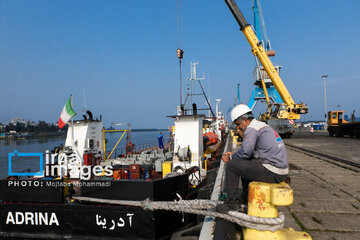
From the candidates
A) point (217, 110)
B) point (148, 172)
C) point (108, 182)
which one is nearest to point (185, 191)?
point (108, 182)

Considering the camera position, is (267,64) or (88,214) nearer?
(88,214)

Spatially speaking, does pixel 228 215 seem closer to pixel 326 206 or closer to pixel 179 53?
pixel 326 206

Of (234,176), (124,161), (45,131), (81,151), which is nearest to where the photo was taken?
(234,176)

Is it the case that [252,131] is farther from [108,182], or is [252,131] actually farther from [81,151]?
[81,151]

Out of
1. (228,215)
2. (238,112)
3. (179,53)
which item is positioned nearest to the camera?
(228,215)

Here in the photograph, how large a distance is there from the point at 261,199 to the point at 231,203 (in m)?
0.72

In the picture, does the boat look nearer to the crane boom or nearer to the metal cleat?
the metal cleat

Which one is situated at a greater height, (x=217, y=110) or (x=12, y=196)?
(x=217, y=110)

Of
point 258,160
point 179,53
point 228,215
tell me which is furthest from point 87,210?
point 179,53

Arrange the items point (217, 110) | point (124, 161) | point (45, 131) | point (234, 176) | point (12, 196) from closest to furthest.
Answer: point (234, 176), point (12, 196), point (124, 161), point (217, 110), point (45, 131)

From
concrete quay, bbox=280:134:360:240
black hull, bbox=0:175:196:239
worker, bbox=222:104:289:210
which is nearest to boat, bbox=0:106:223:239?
black hull, bbox=0:175:196:239

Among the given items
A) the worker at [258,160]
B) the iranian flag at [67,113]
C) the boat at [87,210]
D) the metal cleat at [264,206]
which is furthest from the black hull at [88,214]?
the iranian flag at [67,113]

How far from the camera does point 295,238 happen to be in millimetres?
2562

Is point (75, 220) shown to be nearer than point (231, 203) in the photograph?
No
